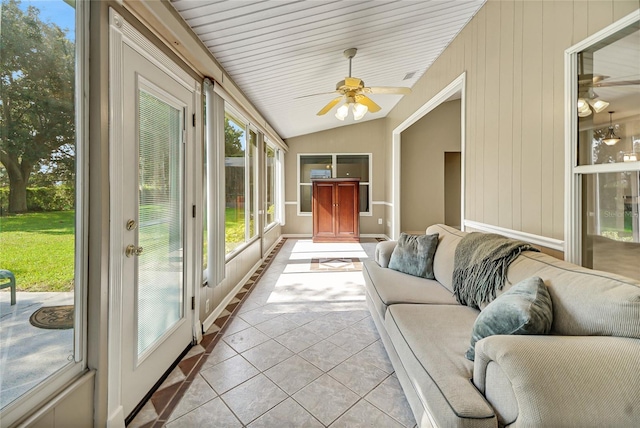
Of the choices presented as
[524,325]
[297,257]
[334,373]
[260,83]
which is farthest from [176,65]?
[297,257]

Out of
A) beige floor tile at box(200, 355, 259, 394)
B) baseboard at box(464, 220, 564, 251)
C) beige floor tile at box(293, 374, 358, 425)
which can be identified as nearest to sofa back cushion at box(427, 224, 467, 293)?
baseboard at box(464, 220, 564, 251)

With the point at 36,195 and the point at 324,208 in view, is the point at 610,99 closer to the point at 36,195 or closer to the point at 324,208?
the point at 36,195

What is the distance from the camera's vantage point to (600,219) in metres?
1.58

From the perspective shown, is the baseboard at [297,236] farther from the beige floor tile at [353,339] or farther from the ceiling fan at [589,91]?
the ceiling fan at [589,91]

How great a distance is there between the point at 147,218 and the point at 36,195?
0.58 m

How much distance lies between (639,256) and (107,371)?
2623 mm

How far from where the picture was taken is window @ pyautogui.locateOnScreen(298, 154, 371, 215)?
7309 mm

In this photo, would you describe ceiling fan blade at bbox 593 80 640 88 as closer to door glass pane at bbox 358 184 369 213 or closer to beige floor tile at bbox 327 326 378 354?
beige floor tile at bbox 327 326 378 354

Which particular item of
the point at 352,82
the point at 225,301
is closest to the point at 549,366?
the point at 225,301

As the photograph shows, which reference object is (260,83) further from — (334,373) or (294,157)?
(294,157)

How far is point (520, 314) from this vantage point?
114 centimetres

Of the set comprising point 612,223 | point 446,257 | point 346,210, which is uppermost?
point 346,210

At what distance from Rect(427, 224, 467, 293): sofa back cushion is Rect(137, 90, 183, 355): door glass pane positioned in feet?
6.61

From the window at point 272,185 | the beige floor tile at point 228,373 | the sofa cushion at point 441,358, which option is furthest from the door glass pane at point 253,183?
the sofa cushion at point 441,358
